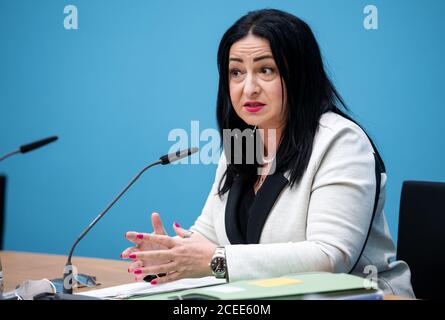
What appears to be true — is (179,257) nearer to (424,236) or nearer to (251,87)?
(251,87)

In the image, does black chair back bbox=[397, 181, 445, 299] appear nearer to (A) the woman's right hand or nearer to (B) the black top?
(B) the black top

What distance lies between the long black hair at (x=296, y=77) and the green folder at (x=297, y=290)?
59cm

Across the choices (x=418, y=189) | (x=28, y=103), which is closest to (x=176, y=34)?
(x=28, y=103)

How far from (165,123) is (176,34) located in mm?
449

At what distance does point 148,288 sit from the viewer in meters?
1.42

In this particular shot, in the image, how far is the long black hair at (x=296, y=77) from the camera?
1.69 metres

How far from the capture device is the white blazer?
1.42 metres

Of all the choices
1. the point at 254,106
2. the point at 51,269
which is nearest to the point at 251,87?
the point at 254,106

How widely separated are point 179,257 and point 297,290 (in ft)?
1.58

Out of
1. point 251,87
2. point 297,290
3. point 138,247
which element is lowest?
point 138,247

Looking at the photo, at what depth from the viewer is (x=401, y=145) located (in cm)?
264

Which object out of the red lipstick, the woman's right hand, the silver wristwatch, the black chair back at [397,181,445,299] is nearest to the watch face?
the silver wristwatch

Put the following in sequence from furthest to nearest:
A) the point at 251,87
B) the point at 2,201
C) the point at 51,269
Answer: the point at 2,201 → the point at 51,269 → the point at 251,87

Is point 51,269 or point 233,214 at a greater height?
point 233,214
